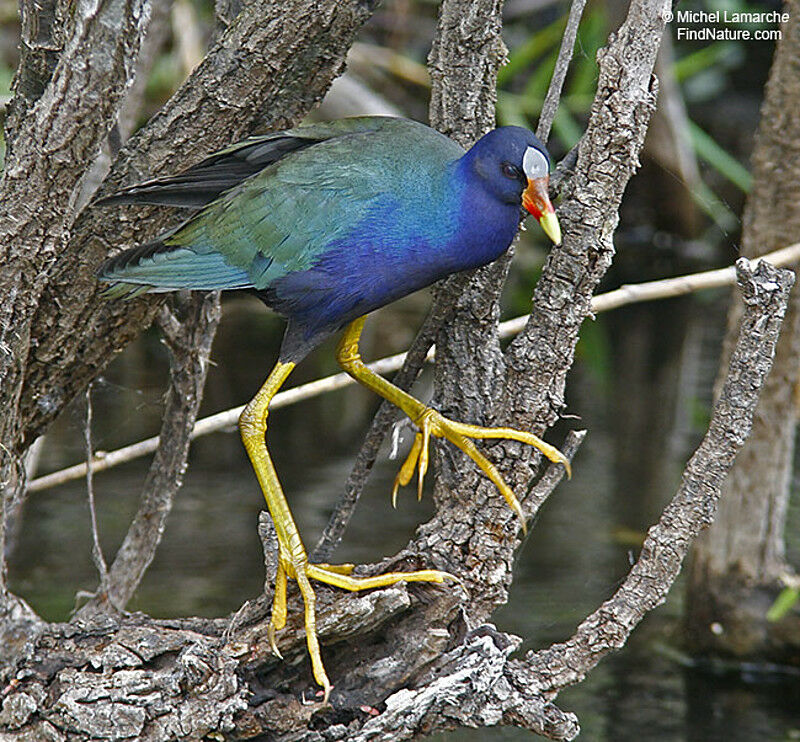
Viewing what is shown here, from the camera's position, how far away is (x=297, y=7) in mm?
2125

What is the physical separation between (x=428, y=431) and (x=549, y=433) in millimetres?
2757

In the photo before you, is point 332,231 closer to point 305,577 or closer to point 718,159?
point 305,577

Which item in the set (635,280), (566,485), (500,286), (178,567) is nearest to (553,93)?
(500,286)

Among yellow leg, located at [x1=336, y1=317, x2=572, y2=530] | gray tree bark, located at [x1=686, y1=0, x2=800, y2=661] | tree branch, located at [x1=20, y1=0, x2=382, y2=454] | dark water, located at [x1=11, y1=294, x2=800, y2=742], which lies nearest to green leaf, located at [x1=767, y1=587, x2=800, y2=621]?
gray tree bark, located at [x1=686, y1=0, x2=800, y2=661]

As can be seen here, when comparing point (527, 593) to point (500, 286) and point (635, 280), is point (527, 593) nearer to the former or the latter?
point (500, 286)

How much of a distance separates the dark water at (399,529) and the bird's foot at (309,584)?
975mm

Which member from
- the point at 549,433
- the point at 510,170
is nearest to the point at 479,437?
the point at 510,170

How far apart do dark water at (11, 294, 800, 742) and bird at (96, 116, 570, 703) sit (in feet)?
2.56

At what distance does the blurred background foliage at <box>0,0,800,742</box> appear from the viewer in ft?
11.4

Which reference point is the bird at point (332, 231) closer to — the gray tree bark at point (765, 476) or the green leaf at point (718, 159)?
the gray tree bark at point (765, 476)

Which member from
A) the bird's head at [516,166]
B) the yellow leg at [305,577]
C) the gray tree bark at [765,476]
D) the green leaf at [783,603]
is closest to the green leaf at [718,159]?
the gray tree bark at [765,476]

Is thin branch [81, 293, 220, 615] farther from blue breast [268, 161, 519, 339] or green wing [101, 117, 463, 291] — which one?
blue breast [268, 161, 519, 339]

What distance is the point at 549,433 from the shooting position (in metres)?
4.89

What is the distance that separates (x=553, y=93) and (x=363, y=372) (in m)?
0.63
